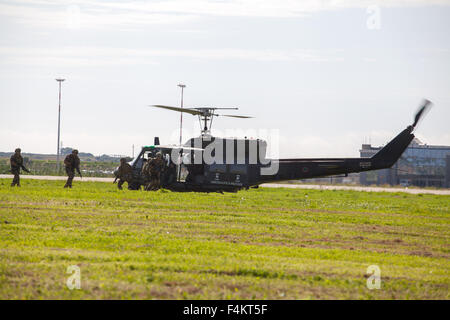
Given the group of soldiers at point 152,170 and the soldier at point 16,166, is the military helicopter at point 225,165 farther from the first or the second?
the soldier at point 16,166

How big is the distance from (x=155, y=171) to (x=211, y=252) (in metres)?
17.2

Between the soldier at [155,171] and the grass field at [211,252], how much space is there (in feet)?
23.4

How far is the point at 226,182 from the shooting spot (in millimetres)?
29594

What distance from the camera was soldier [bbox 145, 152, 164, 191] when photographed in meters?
28.9

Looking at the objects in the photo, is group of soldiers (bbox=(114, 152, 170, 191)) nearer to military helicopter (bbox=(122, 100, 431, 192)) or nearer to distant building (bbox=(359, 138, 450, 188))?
military helicopter (bbox=(122, 100, 431, 192))

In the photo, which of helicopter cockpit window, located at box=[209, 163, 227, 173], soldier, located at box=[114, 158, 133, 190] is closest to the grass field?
helicopter cockpit window, located at box=[209, 163, 227, 173]

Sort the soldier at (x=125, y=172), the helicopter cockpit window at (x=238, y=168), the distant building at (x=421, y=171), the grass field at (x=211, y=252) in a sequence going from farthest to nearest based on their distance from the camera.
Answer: the distant building at (x=421, y=171) → the soldier at (x=125, y=172) → the helicopter cockpit window at (x=238, y=168) → the grass field at (x=211, y=252)

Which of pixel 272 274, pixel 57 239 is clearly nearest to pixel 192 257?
pixel 272 274

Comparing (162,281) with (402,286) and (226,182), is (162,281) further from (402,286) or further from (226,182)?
(226,182)

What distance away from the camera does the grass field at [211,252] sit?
29.2 feet

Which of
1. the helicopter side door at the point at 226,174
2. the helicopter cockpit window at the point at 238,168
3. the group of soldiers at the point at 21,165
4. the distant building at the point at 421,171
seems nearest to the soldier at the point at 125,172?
the group of soldiers at the point at 21,165

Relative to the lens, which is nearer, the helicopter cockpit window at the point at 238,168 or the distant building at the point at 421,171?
the helicopter cockpit window at the point at 238,168

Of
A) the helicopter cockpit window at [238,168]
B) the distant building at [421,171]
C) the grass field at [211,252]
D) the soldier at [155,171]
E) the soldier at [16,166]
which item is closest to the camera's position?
the grass field at [211,252]

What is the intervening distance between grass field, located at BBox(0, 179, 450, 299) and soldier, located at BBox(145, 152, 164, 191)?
7138 millimetres
